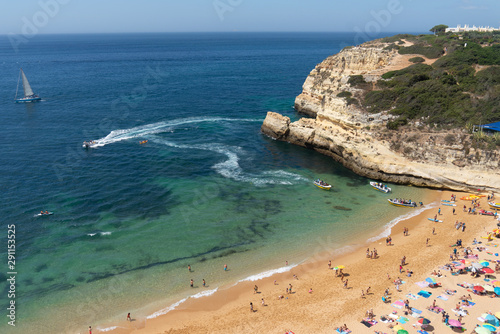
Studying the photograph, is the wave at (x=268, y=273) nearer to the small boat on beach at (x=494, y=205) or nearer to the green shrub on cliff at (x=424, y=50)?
the small boat on beach at (x=494, y=205)

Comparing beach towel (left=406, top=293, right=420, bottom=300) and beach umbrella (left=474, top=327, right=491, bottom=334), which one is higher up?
beach umbrella (left=474, top=327, right=491, bottom=334)

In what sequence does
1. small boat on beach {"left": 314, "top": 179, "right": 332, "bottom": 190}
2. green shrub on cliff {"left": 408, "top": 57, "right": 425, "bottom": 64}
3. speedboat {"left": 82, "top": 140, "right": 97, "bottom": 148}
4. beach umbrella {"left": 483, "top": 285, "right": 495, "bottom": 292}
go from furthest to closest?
green shrub on cliff {"left": 408, "top": 57, "right": 425, "bottom": 64} → speedboat {"left": 82, "top": 140, "right": 97, "bottom": 148} → small boat on beach {"left": 314, "top": 179, "right": 332, "bottom": 190} → beach umbrella {"left": 483, "top": 285, "right": 495, "bottom": 292}

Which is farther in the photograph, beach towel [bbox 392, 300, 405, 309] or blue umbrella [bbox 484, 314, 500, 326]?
beach towel [bbox 392, 300, 405, 309]

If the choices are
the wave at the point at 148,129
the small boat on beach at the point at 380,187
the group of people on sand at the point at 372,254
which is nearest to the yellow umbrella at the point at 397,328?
the group of people on sand at the point at 372,254

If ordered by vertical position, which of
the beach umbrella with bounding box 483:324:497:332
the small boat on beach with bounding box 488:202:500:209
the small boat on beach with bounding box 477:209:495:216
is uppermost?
the small boat on beach with bounding box 488:202:500:209

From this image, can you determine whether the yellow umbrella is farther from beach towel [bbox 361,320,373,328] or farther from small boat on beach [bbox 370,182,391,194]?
small boat on beach [bbox 370,182,391,194]

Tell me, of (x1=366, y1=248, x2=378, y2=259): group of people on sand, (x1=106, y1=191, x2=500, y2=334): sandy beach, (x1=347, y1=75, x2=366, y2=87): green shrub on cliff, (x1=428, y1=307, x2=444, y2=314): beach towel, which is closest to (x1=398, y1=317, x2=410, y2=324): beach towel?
(x1=106, y1=191, x2=500, y2=334): sandy beach

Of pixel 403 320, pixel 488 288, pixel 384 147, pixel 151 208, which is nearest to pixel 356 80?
pixel 384 147

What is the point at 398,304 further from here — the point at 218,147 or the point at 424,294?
the point at 218,147
